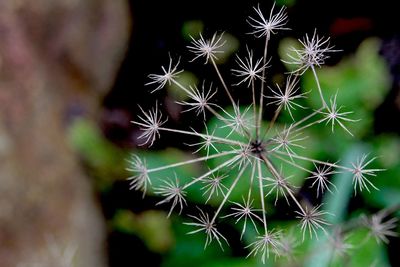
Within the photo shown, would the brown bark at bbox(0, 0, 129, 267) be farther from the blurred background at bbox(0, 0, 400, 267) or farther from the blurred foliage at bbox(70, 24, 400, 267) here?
the blurred foliage at bbox(70, 24, 400, 267)

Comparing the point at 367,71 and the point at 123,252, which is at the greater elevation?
the point at 367,71

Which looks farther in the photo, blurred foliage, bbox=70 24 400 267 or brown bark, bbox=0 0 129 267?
brown bark, bbox=0 0 129 267

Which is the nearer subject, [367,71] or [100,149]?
[367,71]

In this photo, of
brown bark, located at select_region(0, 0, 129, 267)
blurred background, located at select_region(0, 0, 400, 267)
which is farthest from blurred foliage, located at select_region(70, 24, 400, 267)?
brown bark, located at select_region(0, 0, 129, 267)

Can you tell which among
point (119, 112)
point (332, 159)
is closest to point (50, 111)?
point (119, 112)

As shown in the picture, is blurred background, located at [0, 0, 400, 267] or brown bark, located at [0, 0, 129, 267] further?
brown bark, located at [0, 0, 129, 267]

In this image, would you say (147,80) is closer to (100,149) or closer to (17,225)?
(100,149)

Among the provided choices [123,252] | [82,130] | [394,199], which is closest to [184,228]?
[123,252]

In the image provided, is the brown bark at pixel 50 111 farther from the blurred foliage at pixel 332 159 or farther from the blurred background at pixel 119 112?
the blurred foliage at pixel 332 159
